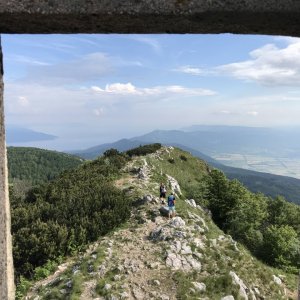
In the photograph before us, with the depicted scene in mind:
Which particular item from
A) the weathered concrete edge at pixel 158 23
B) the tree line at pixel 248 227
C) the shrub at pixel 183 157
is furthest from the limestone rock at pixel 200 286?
the shrub at pixel 183 157

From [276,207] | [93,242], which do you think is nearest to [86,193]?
[93,242]

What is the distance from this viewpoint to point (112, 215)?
1933 centimetres

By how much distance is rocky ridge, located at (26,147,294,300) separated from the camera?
13.1 metres

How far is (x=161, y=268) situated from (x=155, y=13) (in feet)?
44.1

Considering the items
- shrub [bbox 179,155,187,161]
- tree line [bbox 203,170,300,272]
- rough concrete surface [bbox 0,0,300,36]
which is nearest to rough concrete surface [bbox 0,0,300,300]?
rough concrete surface [bbox 0,0,300,36]

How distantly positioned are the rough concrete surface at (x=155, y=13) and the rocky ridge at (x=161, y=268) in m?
11.5

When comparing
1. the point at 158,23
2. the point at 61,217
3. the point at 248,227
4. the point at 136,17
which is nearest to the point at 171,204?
the point at 61,217

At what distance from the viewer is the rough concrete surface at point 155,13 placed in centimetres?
243

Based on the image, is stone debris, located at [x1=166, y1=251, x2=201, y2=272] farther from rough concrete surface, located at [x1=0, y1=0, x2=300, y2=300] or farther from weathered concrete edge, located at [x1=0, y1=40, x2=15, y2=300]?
rough concrete surface, located at [x1=0, y1=0, x2=300, y2=300]

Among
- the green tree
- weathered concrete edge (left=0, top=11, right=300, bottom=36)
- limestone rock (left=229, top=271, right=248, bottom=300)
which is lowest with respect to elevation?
the green tree

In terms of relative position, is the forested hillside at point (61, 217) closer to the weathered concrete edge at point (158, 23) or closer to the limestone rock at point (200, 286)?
the limestone rock at point (200, 286)

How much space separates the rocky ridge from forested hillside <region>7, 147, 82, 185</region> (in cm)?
5257

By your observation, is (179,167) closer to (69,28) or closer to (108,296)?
(108,296)

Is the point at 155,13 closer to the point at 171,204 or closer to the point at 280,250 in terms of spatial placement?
the point at 171,204
